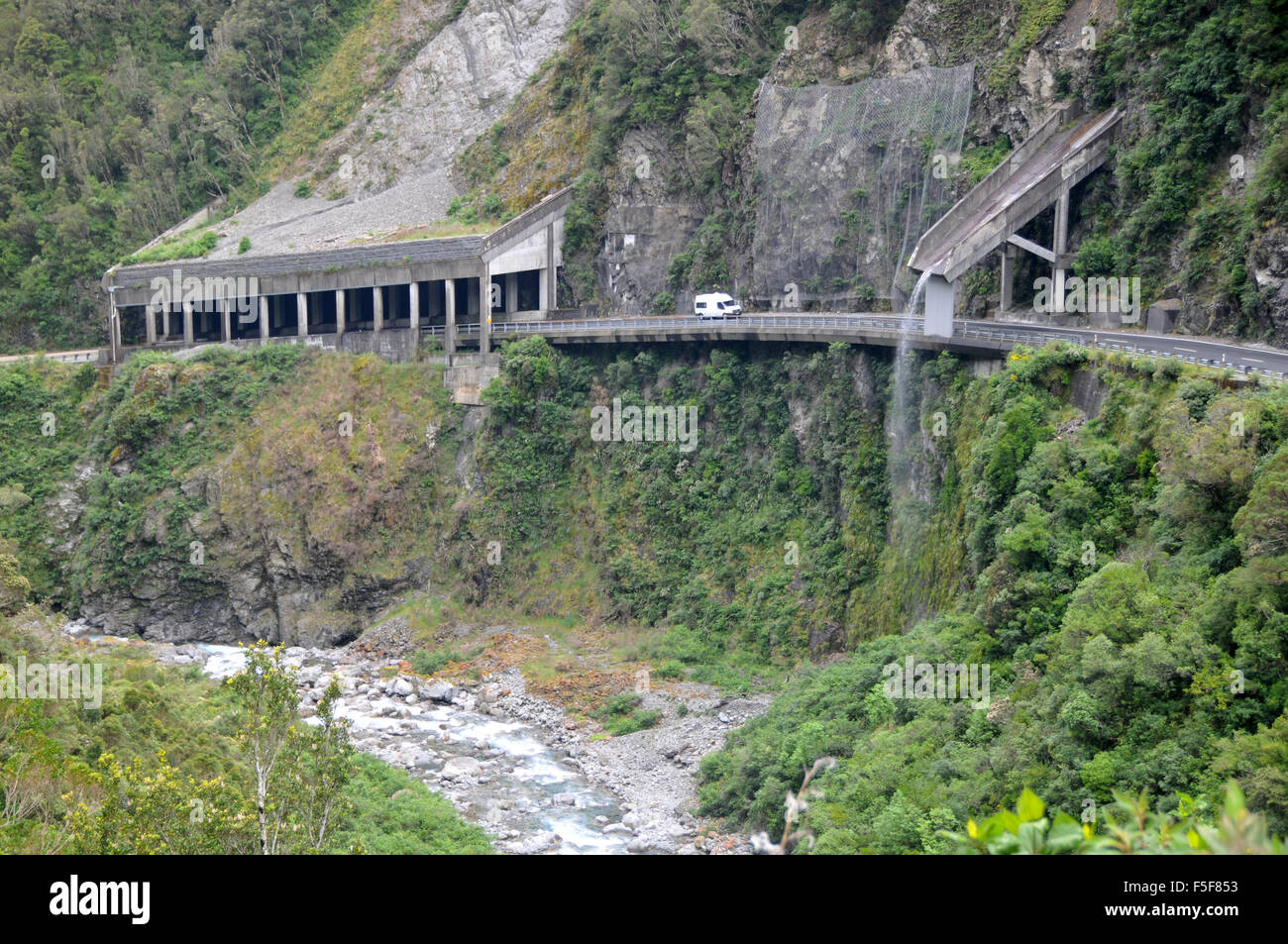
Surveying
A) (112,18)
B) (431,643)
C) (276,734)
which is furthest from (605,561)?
(112,18)

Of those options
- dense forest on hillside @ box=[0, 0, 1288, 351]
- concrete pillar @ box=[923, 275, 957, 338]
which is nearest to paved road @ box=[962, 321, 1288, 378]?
dense forest on hillside @ box=[0, 0, 1288, 351]

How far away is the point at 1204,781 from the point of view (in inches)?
671

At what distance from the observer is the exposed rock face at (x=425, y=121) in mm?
64062

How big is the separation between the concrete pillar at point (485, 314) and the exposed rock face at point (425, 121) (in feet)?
43.2

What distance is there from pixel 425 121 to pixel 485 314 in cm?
2177

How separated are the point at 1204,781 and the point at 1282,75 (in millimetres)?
19330

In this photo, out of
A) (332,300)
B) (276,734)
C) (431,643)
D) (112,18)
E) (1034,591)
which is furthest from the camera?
(112,18)

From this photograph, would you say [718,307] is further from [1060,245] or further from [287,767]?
[287,767]

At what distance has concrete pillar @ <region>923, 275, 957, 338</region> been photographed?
33250 mm

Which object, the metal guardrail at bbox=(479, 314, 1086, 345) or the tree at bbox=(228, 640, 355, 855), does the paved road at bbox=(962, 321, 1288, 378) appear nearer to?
the metal guardrail at bbox=(479, 314, 1086, 345)

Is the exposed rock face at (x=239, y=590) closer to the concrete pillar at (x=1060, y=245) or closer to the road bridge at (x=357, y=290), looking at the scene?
the road bridge at (x=357, y=290)

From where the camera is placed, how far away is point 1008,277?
36.6 m

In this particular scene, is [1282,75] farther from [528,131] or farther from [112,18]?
[112,18]

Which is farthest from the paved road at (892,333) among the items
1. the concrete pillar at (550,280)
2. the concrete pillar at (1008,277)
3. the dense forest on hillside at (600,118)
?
the concrete pillar at (550,280)
